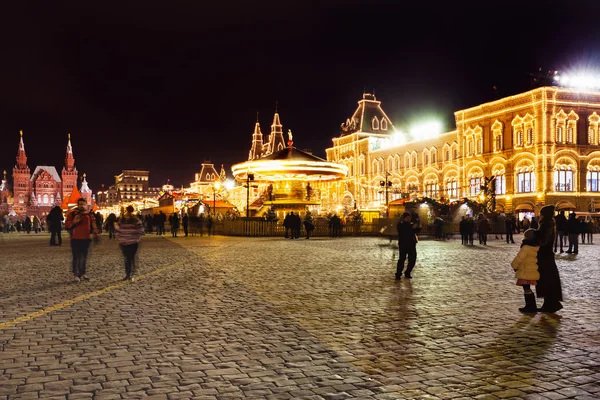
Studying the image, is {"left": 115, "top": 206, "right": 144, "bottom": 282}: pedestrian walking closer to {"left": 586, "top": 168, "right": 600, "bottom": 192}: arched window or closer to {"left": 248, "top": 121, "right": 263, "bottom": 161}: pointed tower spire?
{"left": 586, "top": 168, "right": 600, "bottom": 192}: arched window

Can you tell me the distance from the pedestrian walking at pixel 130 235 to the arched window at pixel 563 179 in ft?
152

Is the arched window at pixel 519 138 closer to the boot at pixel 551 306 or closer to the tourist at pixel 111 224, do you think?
the tourist at pixel 111 224

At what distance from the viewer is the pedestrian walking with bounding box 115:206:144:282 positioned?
11.4 m

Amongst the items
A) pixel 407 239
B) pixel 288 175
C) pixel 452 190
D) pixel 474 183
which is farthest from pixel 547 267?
pixel 452 190

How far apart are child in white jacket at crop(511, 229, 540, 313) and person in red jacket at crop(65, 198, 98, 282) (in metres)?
8.20

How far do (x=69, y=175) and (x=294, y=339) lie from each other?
6021 inches

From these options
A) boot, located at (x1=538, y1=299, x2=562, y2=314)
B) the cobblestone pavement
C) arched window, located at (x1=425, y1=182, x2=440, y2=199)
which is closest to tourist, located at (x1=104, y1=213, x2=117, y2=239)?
the cobblestone pavement

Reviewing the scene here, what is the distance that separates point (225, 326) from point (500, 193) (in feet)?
172

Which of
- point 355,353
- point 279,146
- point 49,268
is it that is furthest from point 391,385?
point 279,146

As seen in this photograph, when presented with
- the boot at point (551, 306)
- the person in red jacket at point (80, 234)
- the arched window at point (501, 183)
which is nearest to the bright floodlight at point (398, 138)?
the arched window at point (501, 183)

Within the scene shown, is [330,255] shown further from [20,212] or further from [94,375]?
[20,212]

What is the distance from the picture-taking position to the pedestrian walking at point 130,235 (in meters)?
11.4

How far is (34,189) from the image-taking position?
139 m

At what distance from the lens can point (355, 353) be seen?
552 centimetres
